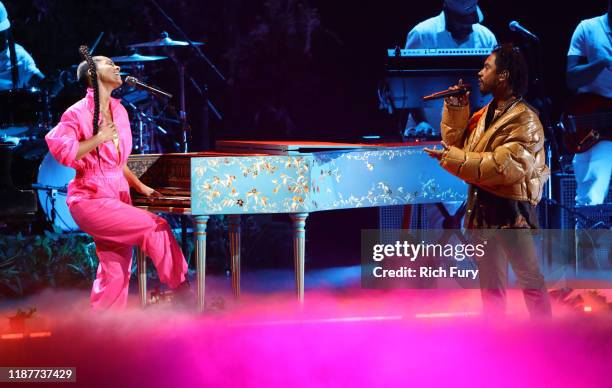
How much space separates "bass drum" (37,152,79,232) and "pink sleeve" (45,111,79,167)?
233cm

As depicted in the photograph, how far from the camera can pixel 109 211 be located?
16.8 ft

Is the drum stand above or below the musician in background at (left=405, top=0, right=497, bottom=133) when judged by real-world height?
below

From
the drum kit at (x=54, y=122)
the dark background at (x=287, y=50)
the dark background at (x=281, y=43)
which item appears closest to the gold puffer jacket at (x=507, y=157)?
the drum kit at (x=54, y=122)

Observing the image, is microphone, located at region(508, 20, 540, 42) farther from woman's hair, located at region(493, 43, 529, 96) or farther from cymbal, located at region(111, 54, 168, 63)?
cymbal, located at region(111, 54, 168, 63)

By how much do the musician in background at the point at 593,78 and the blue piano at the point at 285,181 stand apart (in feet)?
6.40

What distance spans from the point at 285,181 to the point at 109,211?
1.04 metres

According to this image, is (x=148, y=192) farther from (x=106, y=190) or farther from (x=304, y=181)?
(x=304, y=181)

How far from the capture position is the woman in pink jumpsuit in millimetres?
5043

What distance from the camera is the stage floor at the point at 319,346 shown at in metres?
4.36

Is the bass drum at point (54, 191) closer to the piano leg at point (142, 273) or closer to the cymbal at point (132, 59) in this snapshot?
the cymbal at point (132, 59)

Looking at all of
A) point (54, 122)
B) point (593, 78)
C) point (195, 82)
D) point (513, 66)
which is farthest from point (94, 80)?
point (593, 78)

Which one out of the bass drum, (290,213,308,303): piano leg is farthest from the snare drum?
(290,213,308,303): piano leg
